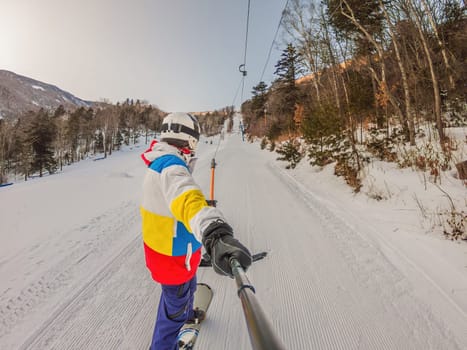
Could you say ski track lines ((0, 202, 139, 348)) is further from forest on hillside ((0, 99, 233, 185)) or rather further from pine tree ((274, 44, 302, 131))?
forest on hillside ((0, 99, 233, 185))

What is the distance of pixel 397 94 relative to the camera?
34.6ft

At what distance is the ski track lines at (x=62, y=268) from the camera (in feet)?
6.25

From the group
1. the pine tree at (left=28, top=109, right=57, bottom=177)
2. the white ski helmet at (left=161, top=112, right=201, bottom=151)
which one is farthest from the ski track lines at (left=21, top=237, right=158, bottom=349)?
the pine tree at (left=28, top=109, right=57, bottom=177)

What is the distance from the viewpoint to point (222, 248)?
2.81 feet

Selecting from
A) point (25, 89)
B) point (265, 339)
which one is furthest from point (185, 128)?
point (25, 89)

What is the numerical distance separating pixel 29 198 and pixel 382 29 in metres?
15.5

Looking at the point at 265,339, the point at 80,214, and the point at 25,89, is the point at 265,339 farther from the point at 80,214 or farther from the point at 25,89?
the point at 25,89

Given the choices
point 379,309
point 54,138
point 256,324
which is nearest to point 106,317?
point 256,324

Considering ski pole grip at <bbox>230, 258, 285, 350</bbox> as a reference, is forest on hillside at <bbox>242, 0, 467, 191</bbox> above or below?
above

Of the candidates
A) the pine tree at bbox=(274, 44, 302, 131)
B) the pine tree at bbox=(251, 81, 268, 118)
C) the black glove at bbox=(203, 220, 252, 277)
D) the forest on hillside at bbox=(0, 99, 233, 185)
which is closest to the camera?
the black glove at bbox=(203, 220, 252, 277)

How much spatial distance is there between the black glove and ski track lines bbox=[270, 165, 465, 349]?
1.53 meters

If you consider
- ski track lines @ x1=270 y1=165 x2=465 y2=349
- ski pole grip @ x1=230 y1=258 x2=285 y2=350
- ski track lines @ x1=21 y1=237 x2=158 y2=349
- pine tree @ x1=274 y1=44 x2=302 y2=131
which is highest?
pine tree @ x1=274 y1=44 x2=302 y2=131

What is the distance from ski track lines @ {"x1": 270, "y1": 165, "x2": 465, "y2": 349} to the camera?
1641mm

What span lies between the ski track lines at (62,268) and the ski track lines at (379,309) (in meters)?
2.64
